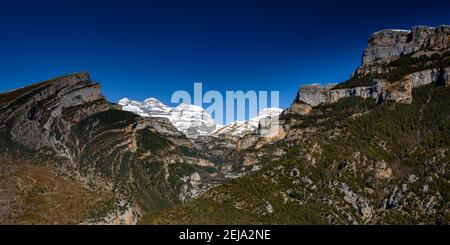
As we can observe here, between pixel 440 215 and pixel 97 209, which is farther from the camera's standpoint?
pixel 440 215

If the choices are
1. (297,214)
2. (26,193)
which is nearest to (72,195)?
Answer: (26,193)

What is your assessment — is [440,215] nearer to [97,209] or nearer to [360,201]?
[360,201]

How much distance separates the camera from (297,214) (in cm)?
17262

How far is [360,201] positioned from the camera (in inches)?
7805
